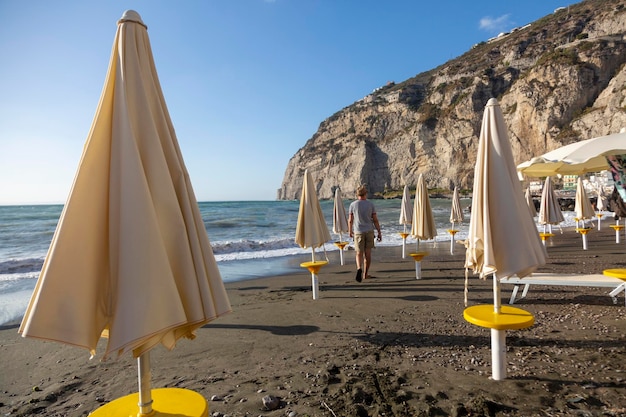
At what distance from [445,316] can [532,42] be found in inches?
2890

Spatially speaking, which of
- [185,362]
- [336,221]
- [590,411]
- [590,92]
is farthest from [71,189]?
[590,92]

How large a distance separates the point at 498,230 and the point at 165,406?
9.77 ft

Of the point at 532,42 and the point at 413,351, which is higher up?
the point at 532,42

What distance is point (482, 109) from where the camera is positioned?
5888cm

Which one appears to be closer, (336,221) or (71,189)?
(71,189)

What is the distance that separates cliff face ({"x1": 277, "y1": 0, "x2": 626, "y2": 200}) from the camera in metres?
47.4

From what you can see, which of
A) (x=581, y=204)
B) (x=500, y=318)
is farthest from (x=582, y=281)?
(x=581, y=204)

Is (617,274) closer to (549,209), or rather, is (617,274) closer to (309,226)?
(309,226)

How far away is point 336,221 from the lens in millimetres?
11703

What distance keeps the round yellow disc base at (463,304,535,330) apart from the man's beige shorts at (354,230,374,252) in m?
4.27

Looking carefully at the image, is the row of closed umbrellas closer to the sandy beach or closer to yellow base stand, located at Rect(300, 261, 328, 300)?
the sandy beach

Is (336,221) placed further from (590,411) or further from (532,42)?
(532,42)

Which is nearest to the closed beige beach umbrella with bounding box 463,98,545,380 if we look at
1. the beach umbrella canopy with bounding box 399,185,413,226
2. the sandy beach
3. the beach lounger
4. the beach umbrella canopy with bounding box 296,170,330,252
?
the sandy beach

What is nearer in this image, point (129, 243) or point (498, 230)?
point (129, 243)
